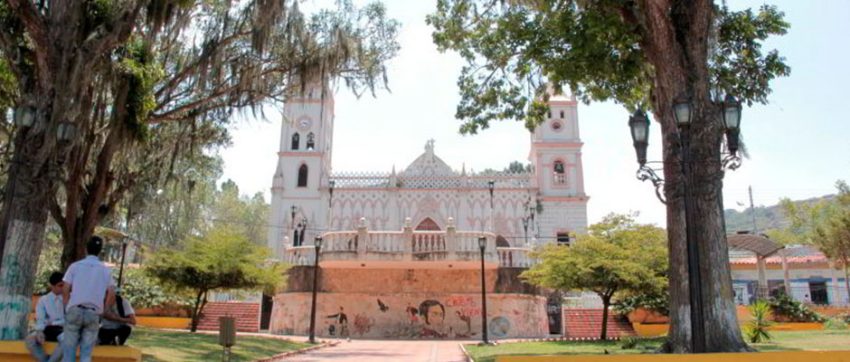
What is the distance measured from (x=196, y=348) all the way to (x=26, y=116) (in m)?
6.75

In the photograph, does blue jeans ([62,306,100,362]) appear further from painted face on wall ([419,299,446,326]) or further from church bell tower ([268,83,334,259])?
church bell tower ([268,83,334,259])

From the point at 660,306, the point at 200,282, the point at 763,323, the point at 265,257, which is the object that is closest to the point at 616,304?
the point at 660,306

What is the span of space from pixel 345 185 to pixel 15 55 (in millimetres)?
27078

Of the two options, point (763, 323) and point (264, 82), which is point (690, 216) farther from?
point (264, 82)

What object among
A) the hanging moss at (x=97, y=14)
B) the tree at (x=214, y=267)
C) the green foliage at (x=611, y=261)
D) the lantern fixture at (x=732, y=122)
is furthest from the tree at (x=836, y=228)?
the hanging moss at (x=97, y=14)

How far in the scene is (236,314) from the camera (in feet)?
81.4

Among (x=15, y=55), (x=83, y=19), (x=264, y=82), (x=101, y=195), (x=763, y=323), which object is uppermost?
(x=264, y=82)

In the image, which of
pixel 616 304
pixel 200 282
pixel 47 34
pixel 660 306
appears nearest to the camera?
pixel 47 34

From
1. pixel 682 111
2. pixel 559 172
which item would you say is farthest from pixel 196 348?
pixel 559 172

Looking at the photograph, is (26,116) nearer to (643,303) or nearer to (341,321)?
(341,321)

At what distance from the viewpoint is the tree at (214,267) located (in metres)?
18.4

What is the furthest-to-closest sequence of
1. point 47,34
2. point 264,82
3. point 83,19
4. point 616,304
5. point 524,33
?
point 616,304 < point 264,82 < point 524,33 < point 83,19 < point 47,34

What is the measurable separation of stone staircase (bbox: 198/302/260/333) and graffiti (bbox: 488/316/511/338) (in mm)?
9438

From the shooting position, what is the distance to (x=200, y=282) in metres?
18.6
